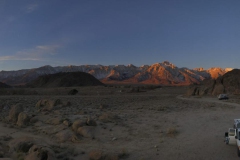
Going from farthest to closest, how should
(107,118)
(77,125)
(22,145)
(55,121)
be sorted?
(107,118) → (55,121) → (77,125) → (22,145)

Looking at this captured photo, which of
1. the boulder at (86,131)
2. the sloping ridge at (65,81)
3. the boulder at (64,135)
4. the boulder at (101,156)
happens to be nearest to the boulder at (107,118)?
the boulder at (86,131)

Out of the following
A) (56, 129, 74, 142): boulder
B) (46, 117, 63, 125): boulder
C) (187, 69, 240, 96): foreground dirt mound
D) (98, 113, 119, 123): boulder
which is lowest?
(56, 129, 74, 142): boulder

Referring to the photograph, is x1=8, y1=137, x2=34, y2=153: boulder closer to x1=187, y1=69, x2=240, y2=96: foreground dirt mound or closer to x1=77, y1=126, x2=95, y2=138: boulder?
x1=77, y1=126, x2=95, y2=138: boulder

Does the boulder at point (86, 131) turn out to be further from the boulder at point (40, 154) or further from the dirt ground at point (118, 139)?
the boulder at point (40, 154)

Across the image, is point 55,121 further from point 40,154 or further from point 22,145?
point 40,154

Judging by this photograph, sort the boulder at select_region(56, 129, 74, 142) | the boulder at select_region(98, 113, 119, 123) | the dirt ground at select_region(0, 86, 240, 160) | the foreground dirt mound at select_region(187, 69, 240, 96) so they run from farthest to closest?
the foreground dirt mound at select_region(187, 69, 240, 96) < the boulder at select_region(98, 113, 119, 123) < the boulder at select_region(56, 129, 74, 142) < the dirt ground at select_region(0, 86, 240, 160)

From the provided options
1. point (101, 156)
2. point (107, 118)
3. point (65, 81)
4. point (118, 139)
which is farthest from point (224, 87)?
point (65, 81)

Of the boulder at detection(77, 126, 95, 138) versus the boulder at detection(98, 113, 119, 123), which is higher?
the boulder at detection(98, 113, 119, 123)

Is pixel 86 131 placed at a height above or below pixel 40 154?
below

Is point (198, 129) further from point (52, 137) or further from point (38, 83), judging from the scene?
point (38, 83)

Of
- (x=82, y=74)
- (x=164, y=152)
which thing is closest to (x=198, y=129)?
(x=164, y=152)

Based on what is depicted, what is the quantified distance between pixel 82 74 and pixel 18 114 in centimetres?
12453

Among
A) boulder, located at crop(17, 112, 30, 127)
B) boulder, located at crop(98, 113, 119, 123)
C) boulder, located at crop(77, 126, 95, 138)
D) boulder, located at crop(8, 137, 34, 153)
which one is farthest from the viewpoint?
boulder, located at crop(17, 112, 30, 127)

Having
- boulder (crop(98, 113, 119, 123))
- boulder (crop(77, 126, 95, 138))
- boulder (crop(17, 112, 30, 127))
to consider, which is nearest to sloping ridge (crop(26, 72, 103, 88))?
boulder (crop(17, 112, 30, 127))
